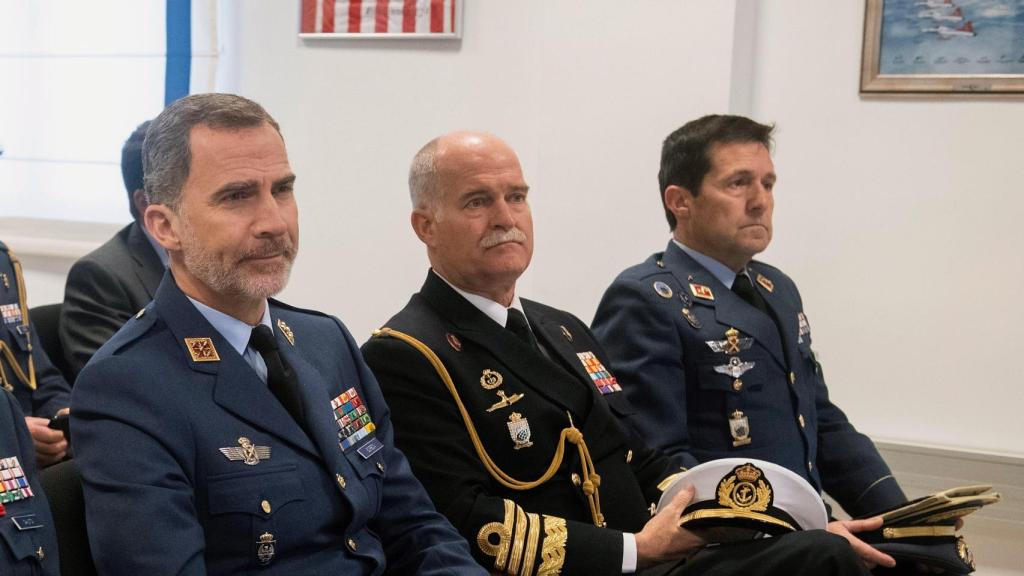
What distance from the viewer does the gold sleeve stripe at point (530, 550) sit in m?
2.05

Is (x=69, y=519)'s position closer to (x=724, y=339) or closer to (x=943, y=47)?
(x=724, y=339)

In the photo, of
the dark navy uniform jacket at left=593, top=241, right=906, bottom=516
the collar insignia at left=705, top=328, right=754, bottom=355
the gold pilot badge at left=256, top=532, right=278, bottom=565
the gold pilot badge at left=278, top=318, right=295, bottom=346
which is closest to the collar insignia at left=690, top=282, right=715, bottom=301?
the dark navy uniform jacket at left=593, top=241, right=906, bottom=516

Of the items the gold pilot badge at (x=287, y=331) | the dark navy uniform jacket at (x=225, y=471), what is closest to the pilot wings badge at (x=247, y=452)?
the dark navy uniform jacket at (x=225, y=471)

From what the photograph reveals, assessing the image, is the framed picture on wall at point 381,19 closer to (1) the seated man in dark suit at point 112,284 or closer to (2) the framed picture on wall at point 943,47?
(1) the seated man in dark suit at point 112,284

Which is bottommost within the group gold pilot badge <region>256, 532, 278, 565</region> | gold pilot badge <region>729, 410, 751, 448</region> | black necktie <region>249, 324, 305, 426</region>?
gold pilot badge <region>729, 410, 751, 448</region>

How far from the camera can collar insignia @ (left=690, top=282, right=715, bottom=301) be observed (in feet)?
9.04

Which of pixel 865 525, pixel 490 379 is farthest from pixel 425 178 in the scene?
pixel 865 525

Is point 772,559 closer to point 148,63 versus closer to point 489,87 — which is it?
point 489,87

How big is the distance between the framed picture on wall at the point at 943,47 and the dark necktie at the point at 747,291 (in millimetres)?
1154

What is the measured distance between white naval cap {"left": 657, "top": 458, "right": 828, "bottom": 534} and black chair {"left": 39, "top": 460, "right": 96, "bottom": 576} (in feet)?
3.37

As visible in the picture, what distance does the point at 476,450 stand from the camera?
212 centimetres

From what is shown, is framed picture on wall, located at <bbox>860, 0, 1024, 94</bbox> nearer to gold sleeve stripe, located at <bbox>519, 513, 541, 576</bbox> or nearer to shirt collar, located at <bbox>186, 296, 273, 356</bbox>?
gold sleeve stripe, located at <bbox>519, 513, 541, 576</bbox>

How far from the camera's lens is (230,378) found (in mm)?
1718

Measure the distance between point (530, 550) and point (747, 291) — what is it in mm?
1077
